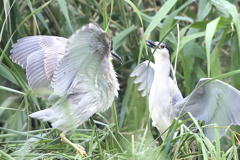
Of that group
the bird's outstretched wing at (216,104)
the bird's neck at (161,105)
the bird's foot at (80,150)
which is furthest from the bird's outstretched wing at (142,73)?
the bird's foot at (80,150)

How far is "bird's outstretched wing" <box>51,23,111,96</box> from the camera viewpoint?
1.26m

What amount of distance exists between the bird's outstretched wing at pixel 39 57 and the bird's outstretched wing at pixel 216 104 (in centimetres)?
72

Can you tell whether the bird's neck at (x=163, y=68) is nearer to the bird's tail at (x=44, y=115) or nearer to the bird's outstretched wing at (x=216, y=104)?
the bird's outstretched wing at (x=216, y=104)

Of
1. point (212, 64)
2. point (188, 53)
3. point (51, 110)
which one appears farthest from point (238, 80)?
point (51, 110)

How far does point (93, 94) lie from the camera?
1.61 meters

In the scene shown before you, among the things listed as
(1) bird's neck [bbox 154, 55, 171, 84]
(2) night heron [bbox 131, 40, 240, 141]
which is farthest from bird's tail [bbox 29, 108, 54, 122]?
(1) bird's neck [bbox 154, 55, 171, 84]

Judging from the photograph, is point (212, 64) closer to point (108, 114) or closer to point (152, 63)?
point (152, 63)

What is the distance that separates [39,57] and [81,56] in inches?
20.7

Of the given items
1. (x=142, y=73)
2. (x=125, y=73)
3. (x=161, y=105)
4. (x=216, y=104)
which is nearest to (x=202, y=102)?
(x=216, y=104)

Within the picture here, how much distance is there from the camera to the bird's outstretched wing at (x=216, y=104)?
162 cm

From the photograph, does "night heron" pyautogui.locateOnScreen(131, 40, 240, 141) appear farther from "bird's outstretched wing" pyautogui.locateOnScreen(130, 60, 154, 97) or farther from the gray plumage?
the gray plumage

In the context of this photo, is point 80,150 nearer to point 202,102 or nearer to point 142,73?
point 202,102

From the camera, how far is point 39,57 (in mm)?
1838

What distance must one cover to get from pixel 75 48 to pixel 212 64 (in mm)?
1128
